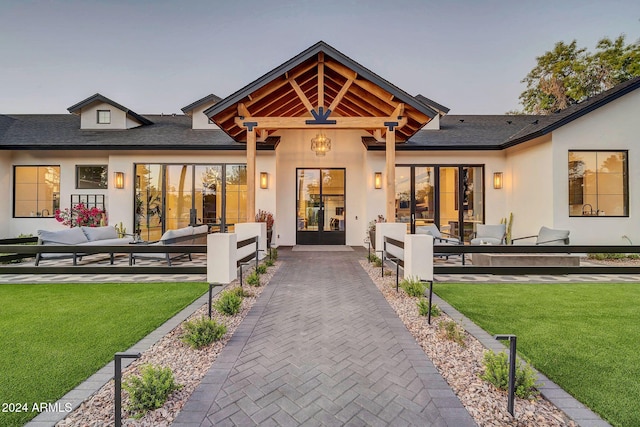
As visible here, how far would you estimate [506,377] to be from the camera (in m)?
2.18

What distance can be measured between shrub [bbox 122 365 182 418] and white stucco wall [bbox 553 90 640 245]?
1009cm

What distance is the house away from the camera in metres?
8.39

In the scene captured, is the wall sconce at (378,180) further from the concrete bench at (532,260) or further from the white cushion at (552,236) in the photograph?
the white cushion at (552,236)

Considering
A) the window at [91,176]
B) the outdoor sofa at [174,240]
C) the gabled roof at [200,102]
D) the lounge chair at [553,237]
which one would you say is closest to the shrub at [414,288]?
the outdoor sofa at [174,240]

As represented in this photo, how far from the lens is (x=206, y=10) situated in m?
13.1

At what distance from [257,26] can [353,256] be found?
494 inches

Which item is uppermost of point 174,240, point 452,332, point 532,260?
point 174,240

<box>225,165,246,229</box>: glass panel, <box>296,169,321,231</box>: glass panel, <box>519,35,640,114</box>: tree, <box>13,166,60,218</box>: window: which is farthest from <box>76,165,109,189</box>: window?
<box>519,35,640,114</box>: tree

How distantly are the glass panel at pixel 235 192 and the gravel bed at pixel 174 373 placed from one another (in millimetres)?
6943

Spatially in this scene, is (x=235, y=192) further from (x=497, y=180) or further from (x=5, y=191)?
(x=497, y=180)

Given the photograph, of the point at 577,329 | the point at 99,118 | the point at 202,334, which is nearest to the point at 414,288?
the point at 577,329

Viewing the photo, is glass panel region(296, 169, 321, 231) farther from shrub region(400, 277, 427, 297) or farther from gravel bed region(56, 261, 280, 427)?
gravel bed region(56, 261, 280, 427)

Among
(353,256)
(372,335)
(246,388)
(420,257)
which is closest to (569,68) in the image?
(353,256)

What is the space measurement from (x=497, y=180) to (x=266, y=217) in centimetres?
843
